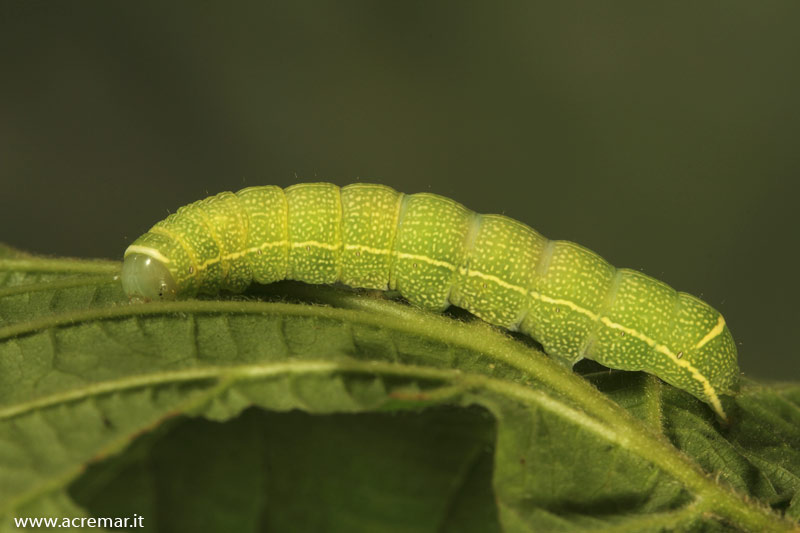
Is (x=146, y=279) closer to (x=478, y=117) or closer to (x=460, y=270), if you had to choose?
(x=460, y=270)

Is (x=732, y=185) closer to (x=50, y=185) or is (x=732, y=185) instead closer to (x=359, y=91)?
(x=359, y=91)

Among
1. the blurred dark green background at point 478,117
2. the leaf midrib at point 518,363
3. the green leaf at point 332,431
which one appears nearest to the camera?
the green leaf at point 332,431

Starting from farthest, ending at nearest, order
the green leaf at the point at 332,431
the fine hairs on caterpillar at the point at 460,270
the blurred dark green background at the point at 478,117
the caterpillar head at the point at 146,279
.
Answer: the blurred dark green background at the point at 478,117 → the fine hairs on caterpillar at the point at 460,270 → the caterpillar head at the point at 146,279 → the green leaf at the point at 332,431

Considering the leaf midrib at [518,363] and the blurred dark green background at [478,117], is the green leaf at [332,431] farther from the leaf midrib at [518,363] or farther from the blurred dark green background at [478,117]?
the blurred dark green background at [478,117]

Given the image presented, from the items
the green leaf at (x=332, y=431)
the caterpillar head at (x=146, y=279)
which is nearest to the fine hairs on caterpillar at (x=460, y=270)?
the caterpillar head at (x=146, y=279)

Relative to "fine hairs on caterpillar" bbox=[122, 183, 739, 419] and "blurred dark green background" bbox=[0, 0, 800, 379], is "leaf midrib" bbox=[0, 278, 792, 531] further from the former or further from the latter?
"blurred dark green background" bbox=[0, 0, 800, 379]

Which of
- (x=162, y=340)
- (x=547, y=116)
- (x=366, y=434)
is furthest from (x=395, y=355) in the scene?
(x=547, y=116)
